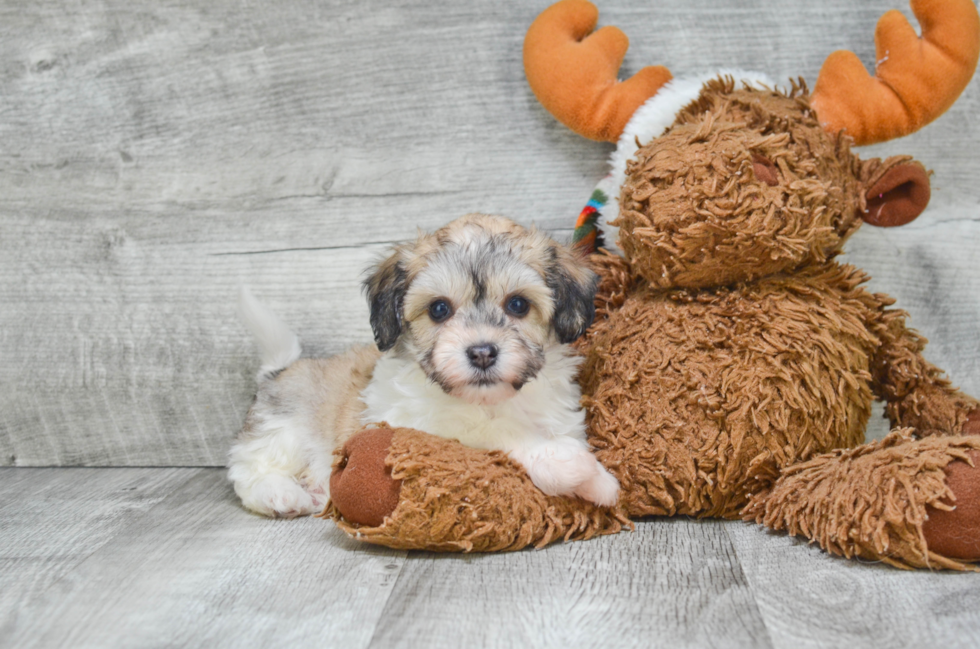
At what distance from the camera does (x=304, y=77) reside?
2.80 metres

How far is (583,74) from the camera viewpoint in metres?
2.45

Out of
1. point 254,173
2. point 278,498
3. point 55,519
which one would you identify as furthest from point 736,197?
point 55,519

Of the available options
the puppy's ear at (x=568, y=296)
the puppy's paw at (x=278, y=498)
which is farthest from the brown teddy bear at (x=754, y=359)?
the puppy's paw at (x=278, y=498)

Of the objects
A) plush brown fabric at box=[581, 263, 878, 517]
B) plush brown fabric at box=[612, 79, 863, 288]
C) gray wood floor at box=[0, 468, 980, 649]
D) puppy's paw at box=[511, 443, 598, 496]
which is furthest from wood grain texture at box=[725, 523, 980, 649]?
plush brown fabric at box=[612, 79, 863, 288]

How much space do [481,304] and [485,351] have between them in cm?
18

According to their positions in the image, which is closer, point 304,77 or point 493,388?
point 493,388

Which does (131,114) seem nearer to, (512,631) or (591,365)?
(591,365)

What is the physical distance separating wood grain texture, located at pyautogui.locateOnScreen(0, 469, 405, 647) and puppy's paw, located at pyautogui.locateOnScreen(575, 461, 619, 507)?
0.48 metres

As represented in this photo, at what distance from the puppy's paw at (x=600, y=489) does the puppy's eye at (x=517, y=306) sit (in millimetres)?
434

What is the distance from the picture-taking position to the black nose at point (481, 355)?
1850 millimetres

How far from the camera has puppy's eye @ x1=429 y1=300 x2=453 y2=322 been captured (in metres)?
2.01

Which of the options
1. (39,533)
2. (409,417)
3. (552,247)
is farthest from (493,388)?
(39,533)

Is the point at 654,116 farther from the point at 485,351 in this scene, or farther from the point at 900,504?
the point at 900,504

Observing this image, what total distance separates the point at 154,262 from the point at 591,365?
1.69 meters
